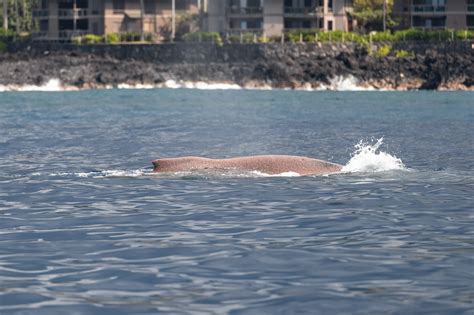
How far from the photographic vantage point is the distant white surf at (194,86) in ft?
370

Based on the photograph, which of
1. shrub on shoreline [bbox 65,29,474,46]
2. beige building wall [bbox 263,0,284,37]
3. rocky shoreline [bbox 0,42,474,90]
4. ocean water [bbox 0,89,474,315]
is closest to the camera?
ocean water [bbox 0,89,474,315]

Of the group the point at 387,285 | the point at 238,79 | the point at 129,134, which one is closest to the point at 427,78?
the point at 238,79

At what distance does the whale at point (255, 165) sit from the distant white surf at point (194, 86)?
82.2 metres

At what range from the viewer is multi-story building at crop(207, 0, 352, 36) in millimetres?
125062

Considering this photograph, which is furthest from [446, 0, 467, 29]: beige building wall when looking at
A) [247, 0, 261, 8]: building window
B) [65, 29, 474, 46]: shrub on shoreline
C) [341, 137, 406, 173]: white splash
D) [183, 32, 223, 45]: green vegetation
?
[341, 137, 406, 173]: white splash

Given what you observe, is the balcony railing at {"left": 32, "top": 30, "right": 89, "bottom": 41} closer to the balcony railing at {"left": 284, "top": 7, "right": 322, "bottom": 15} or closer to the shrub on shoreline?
the shrub on shoreline

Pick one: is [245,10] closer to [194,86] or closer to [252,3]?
[252,3]

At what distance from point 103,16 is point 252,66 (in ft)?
73.1

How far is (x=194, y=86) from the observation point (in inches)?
4508

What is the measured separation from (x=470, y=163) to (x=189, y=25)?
97.6 m

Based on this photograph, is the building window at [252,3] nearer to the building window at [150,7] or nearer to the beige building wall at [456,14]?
the building window at [150,7]

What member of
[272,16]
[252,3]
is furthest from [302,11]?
[252,3]

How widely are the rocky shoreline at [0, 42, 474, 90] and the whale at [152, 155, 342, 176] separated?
3303 inches

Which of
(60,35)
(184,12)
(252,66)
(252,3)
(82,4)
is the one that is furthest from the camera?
(184,12)
